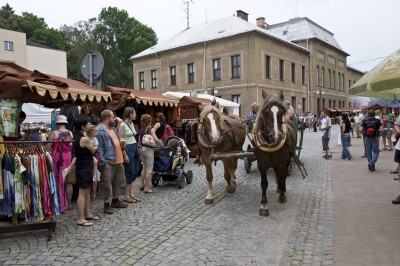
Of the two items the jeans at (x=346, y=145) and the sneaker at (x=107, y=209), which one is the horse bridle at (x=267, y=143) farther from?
the jeans at (x=346, y=145)

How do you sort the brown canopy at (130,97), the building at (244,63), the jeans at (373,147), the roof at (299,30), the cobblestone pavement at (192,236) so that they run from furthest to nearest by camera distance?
the roof at (299,30) → the building at (244,63) → the jeans at (373,147) → the brown canopy at (130,97) → the cobblestone pavement at (192,236)

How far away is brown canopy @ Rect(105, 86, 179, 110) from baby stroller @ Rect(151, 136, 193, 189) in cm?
237

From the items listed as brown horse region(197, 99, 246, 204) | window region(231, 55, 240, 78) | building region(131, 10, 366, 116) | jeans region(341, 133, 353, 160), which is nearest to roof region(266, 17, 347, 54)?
building region(131, 10, 366, 116)

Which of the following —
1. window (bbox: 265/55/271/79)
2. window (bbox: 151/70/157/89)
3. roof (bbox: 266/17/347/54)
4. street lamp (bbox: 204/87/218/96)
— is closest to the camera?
street lamp (bbox: 204/87/218/96)

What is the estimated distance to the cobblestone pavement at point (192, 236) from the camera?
14.6ft

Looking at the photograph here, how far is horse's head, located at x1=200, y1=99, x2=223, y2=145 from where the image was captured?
274 inches

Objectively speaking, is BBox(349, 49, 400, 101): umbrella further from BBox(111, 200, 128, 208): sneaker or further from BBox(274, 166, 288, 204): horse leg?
BBox(111, 200, 128, 208): sneaker

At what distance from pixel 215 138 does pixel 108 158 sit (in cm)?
205

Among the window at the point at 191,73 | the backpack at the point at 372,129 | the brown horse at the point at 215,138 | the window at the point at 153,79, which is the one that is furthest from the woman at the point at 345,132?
the window at the point at 153,79

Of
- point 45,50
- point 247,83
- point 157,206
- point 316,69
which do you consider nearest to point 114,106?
point 157,206

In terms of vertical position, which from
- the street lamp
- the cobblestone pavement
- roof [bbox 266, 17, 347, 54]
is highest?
roof [bbox 266, 17, 347, 54]

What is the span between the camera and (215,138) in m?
6.93

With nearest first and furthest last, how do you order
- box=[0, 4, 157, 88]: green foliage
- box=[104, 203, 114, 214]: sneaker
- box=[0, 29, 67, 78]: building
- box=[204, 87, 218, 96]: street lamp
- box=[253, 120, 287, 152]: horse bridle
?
box=[253, 120, 287, 152]: horse bridle
box=[104, 203, 114, 214]: sneaker
box=[204, 87, 218, 96]: street lamp
box=[0, 29, 67, 78]: building
box=[0, 4, 157, 88]: green foliage

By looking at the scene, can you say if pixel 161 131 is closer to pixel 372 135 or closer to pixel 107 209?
pixel 107 209
